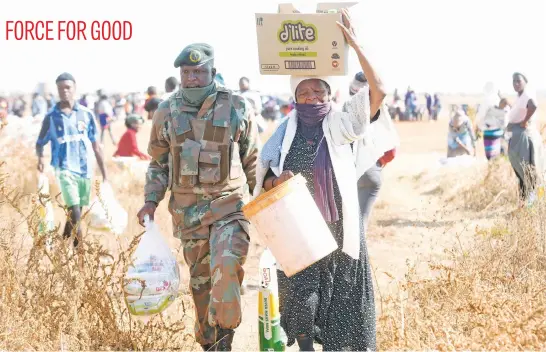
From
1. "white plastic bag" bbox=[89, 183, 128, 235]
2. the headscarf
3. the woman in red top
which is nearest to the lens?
the headscarf

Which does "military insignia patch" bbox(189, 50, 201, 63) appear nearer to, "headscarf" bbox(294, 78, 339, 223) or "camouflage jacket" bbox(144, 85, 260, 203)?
"camouflage jacket" bbox(144, 85, 260, 203)

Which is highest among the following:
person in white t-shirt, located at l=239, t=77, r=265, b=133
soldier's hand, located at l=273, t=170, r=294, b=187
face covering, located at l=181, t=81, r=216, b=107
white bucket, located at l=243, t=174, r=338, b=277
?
person in white t-shirt, located at l=239, t=77, r=265, b=133

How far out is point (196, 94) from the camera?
457 centimetres

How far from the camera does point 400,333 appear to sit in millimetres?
4086

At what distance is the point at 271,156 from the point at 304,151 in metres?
0.18

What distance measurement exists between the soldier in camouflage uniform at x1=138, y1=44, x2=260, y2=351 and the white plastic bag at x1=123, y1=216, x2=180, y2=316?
0.23 m

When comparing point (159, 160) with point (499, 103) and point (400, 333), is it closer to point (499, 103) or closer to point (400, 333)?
point (400, 333)

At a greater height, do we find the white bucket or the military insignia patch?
the military insignia patch

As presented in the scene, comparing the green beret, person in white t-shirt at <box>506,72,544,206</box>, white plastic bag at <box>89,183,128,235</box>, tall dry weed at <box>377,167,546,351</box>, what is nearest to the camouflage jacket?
the green beret

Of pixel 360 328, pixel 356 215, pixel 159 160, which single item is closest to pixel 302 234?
pixel 356 215

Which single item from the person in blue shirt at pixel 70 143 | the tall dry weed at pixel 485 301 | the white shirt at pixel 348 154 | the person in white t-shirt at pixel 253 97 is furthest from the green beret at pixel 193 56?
the person in white t-shirt at pixel 253 97

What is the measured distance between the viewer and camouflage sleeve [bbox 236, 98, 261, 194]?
4.64 m

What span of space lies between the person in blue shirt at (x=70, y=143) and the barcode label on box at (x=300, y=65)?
4.08 meters

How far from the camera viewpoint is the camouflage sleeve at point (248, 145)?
15.2 ft
